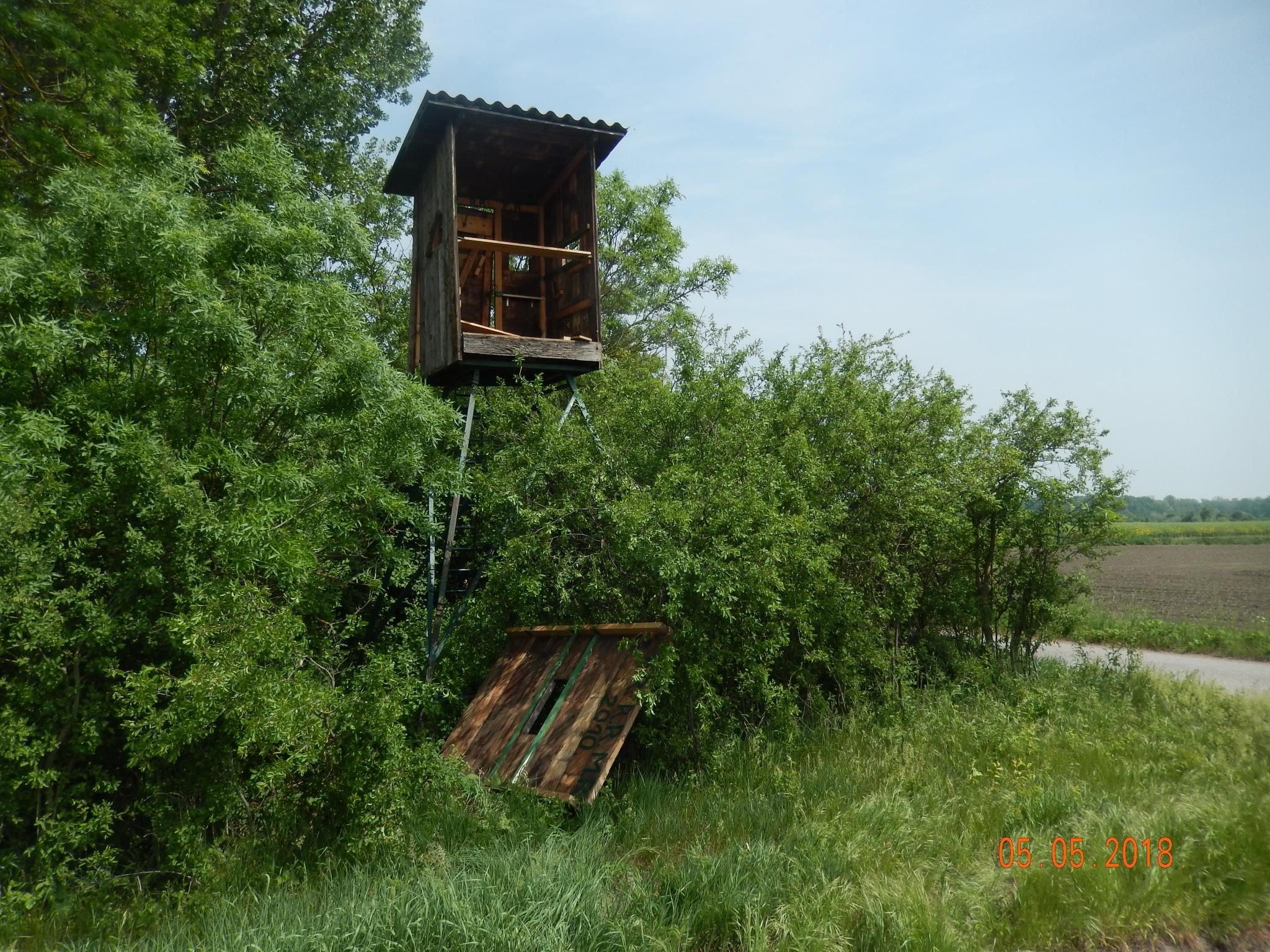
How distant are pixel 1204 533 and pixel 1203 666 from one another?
22213 mm

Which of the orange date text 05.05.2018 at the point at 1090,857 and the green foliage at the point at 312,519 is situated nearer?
the orange date text 05.05.2018 at the point at 1090,857

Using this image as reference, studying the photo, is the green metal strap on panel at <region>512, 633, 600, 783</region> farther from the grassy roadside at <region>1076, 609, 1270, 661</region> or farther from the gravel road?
the grassy roadside at <region>1076, 609, 1270, 661</region>

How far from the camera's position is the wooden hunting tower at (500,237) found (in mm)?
8953

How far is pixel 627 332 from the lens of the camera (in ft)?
62.5

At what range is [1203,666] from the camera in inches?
460

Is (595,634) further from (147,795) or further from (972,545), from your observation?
(972,545)

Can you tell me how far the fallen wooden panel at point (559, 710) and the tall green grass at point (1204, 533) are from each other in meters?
23.4

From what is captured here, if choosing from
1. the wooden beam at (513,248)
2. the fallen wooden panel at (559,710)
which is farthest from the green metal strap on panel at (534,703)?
the wooden beam at (513,248)

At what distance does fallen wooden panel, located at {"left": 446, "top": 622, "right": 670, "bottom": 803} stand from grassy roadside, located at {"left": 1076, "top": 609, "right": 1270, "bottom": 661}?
327 inches

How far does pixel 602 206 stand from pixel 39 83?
11.0m

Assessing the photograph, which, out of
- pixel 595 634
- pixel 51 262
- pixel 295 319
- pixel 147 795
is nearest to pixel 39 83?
pixel 51 262

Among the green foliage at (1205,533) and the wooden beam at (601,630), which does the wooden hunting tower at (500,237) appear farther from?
the green foliage at (1205,533)

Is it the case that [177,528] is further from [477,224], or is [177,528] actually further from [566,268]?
[477,224]

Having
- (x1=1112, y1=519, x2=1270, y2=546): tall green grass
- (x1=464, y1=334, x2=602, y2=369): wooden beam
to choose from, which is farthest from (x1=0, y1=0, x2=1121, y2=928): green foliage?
(x1=1112, y1=519, x2=1270, y2=546): tall green grass
